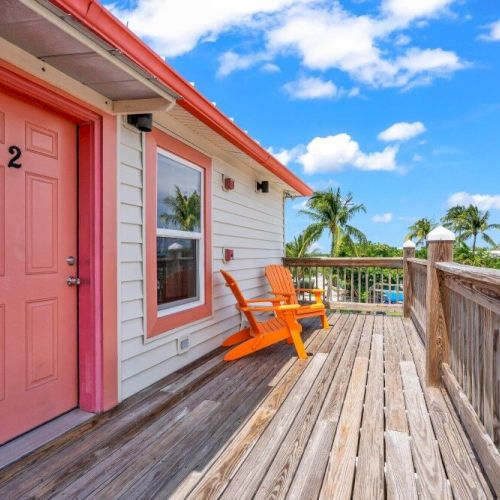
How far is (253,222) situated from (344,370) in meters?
2.60

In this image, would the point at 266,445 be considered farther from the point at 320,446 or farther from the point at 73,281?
the point at 73,281

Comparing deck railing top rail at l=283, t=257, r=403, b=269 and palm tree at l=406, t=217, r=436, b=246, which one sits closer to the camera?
deck railing top rail at l=283, t=257, r=403, b=269

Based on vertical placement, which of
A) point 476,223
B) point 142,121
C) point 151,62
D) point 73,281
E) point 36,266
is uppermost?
point 476,223

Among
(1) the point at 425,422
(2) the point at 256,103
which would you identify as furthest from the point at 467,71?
(1) the point at 425,422

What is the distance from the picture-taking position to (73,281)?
238 cm

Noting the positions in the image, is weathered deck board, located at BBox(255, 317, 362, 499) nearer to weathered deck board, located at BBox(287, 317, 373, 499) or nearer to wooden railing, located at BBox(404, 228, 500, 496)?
weathered deck board, located at BBox(287, 317, 373, 499)

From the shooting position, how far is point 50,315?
2.23m

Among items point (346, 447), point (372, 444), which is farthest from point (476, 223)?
point (346, 447)

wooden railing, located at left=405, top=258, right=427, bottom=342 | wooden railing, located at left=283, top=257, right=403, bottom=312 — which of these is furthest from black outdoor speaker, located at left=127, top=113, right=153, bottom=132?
wooden railing, located at left=283, top=257, right=403, bottom=312

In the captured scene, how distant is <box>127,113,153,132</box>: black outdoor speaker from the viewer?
8.71ft

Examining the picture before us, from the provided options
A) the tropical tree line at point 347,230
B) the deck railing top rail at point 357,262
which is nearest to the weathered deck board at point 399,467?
the deck railing top rail at point 357,262

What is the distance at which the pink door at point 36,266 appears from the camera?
1.97 metres

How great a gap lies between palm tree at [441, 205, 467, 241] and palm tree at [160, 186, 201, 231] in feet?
98.2

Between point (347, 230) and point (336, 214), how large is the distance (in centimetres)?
118
